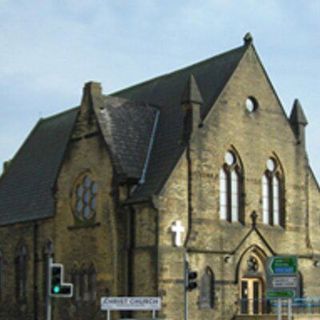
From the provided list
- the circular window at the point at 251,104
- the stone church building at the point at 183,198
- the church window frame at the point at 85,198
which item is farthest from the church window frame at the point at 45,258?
the circular window at the point at 251,104

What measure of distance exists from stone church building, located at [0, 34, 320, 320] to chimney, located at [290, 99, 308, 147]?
0.06m

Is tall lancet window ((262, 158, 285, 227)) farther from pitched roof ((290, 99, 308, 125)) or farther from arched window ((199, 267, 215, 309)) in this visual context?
arched window ((199, 267, 215, 309))

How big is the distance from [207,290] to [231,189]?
5.18 meters

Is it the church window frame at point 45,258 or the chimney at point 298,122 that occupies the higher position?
the chimney at point 298,122

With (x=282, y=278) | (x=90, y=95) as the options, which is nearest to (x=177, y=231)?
(x=90, y=95)

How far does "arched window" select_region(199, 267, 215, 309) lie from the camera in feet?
136

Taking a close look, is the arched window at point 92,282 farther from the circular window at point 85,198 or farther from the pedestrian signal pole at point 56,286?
the pedestrian signal pole at point 56,286

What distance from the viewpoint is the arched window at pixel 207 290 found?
41406 millimetres

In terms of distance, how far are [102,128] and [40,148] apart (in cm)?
1551

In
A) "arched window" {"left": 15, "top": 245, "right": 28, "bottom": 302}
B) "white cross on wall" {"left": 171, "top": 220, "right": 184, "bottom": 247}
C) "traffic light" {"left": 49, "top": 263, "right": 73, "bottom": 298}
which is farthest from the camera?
"arched window" {"left": 15, "top": 245, "right": 28, "bottom": 302}

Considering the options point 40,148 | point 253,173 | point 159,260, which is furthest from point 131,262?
point 40,148

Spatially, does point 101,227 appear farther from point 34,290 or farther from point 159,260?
point 34,290

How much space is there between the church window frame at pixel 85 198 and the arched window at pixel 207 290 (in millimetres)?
6220

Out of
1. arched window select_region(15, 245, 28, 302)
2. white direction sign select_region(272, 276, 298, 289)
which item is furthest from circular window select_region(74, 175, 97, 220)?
white direction sign select_region(272, 276, 298, 289)
